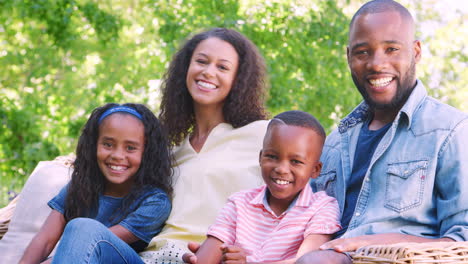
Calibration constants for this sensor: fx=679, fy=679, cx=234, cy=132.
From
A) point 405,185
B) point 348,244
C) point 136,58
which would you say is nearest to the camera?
point 348,244

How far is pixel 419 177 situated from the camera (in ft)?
8.43

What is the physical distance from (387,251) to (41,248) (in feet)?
6.02

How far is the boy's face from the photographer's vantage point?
276 centimetres

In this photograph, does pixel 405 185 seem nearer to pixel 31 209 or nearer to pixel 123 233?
pixel 123 233

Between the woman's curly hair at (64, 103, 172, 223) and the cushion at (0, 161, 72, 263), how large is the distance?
0.34 meters

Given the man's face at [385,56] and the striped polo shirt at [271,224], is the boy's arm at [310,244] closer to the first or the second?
the striped polo shirt at [271,224]

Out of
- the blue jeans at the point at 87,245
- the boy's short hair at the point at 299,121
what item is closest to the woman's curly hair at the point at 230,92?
the boy's short hair at the point at 299,121

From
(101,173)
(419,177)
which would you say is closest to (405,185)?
(419,177)

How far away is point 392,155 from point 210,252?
826mm

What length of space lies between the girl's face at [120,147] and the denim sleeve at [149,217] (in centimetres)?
18

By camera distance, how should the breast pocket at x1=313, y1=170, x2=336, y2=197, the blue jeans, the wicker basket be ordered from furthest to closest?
1. the breast pocket at x1=313, y1=170, x2=336, y2=197
2. the blue jeans
3. the wicker basket

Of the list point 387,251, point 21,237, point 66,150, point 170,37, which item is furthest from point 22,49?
point 387,251

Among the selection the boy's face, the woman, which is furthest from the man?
the woman

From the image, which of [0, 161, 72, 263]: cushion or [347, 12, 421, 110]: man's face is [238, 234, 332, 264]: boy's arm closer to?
[347, 12, 421, 110]: man's face
